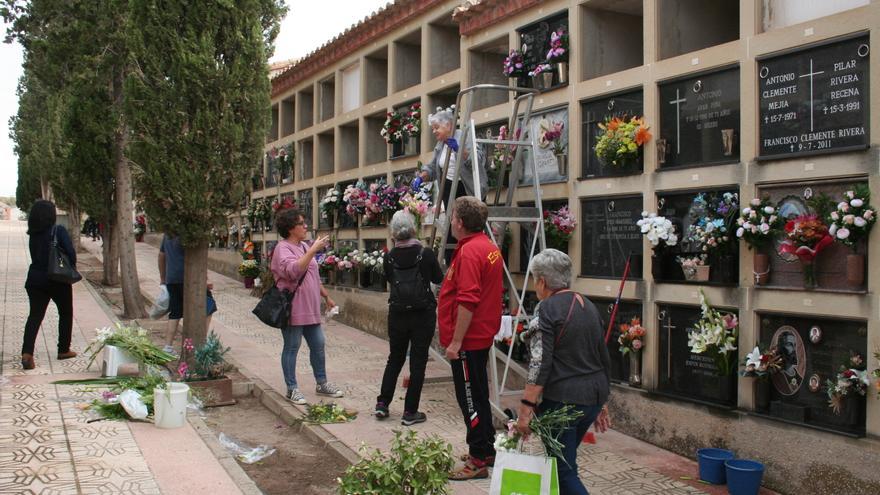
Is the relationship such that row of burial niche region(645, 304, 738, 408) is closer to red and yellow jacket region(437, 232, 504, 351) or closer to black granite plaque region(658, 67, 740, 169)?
black granite plaque region(658, 67, 740, 169)

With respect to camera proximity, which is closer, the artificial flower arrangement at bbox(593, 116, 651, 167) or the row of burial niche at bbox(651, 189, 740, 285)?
the row of burial niche at bbox(651, 189, 740, 285)

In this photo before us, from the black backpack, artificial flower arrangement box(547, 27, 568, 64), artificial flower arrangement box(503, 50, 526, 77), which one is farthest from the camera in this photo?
artificial flower arrangement box(503, 50, 526, 77)

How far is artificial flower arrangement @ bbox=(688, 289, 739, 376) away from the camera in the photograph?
14.6 feet

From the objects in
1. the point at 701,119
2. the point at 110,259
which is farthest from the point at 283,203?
the point at 701,119

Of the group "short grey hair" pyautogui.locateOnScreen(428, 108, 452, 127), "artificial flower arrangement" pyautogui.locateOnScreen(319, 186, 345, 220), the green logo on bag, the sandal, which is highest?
"short grey hair" pyautogui.locateOnScreen(428, 108, 452, 127)

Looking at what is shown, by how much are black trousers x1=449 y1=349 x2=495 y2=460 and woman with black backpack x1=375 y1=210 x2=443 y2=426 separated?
863mm

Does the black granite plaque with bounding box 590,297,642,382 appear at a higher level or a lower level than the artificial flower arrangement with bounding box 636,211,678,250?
lower

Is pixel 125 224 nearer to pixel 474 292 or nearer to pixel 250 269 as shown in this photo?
pixel 250 269

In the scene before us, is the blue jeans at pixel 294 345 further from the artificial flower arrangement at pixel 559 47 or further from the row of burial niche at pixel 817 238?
the row of burial niche at pixel 817 238

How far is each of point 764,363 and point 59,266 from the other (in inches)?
211

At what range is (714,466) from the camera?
4227mm

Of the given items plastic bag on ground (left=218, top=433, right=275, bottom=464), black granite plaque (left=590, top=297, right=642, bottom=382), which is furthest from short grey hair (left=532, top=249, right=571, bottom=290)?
plastic bag on ground (left=218, top=433, right=275, bottom=464)

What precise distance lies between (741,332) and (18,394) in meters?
4.92

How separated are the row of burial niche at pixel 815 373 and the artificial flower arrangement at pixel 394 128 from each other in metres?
5.07
